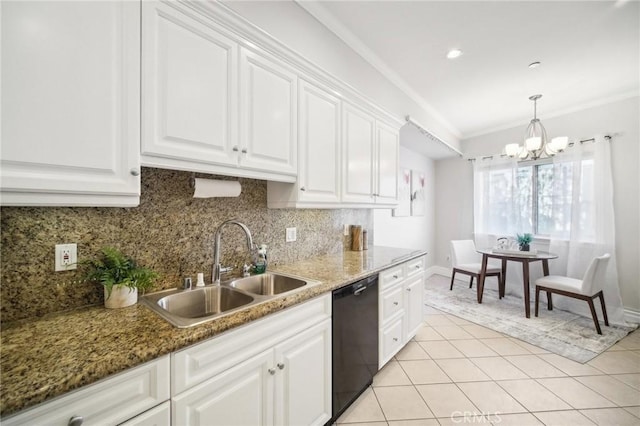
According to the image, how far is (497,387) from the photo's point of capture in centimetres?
197

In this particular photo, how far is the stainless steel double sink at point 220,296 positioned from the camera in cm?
125

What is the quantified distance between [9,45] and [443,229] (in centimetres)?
562

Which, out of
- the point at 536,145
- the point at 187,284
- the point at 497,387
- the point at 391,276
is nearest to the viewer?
the point at 187,284

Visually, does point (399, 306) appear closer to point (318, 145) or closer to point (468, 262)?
point (318, 145)

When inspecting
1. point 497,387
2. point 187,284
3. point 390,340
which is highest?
point 187,284

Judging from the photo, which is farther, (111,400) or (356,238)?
(356,238)

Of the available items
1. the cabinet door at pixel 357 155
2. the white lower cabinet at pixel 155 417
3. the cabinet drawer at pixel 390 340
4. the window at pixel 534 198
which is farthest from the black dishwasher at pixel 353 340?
the window at pixel 534 198

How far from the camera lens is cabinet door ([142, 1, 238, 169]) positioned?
1076 mm

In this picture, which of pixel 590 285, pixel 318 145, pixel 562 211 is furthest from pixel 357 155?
pixel 562 211

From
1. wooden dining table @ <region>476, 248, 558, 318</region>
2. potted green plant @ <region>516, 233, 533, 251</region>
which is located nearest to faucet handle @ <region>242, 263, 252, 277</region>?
wooden dining table @ <region>476, 248, 558, 318</region>

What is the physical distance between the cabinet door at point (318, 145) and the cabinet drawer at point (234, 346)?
0.78m

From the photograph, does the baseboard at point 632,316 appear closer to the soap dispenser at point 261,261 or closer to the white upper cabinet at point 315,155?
the white upper cabinet at point 315,155

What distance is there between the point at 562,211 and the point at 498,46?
2642 mm

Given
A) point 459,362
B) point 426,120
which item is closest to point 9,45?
point 459,362
